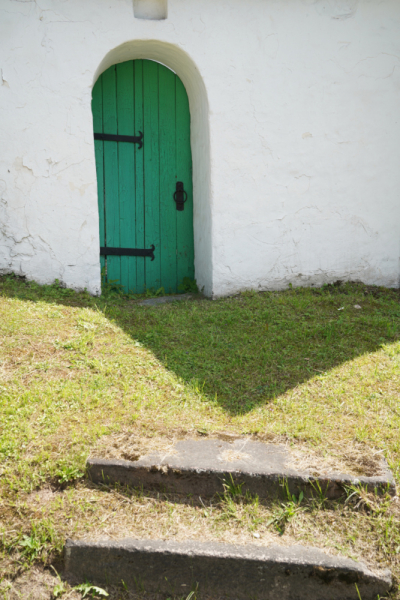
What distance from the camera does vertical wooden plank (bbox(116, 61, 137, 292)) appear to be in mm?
5082

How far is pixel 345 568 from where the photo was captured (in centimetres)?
183

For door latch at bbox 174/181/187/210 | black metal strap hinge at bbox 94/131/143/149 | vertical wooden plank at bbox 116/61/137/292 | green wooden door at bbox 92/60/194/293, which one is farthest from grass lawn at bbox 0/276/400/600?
black metal strap hinge at bbox 94/131/143/149

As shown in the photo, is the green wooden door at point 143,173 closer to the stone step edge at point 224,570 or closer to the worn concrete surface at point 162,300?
the worn concrete surface at point 162,300

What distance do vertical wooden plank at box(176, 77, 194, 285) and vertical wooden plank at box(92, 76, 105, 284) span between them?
85cm

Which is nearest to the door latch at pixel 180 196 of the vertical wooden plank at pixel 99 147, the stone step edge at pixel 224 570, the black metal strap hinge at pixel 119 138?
the black metal strap hinge at pixel 119 138

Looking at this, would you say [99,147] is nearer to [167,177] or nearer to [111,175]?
[111,175]

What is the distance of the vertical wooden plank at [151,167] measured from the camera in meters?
5.16

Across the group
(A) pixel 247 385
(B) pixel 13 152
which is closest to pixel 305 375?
(A) pixel 247 385

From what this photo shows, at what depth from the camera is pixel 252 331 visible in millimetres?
4004

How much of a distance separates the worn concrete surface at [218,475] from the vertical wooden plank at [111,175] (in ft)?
10.3

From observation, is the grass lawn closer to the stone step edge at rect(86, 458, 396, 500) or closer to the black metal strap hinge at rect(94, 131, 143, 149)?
the stone step edge at rect(86, 458, 396, 500)

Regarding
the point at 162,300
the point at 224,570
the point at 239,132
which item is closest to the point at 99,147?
the point at 239,132

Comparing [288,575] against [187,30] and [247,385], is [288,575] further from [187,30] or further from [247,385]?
[187,30]

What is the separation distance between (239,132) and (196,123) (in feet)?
2.06
